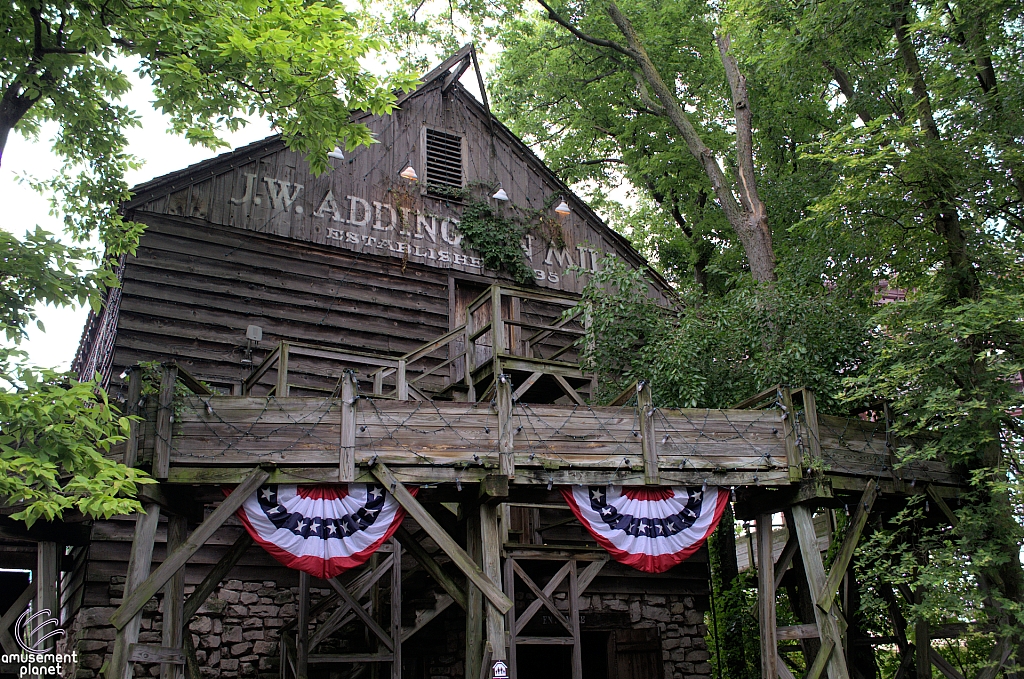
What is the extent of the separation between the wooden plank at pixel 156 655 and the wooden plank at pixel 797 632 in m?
6.00

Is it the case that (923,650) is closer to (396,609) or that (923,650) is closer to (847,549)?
(847,549)

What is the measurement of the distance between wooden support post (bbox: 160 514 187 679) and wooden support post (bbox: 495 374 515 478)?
319 cm

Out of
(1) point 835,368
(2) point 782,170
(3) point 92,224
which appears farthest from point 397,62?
(1) point 835,368

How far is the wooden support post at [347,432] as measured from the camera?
8.55 m

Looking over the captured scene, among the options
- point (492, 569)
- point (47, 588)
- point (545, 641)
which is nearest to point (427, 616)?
point (545, 641)

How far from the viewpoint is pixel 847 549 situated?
31.5 ft

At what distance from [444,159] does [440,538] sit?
8.87 metres

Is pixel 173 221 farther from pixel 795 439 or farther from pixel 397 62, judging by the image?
pixel 397 62

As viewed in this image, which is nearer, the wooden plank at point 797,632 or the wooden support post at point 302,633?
the wooden plank at point 797,632

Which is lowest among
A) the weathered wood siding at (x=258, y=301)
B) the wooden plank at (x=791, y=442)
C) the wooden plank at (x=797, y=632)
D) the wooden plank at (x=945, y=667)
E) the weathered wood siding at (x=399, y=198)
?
the wooden plank at (x=945, y=667)

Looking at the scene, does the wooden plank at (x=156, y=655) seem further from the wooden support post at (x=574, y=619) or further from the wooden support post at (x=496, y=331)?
the wooden support post at (x=574, y=619)

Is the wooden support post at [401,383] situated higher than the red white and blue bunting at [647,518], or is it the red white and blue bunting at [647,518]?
the wooden support post at [401,383]

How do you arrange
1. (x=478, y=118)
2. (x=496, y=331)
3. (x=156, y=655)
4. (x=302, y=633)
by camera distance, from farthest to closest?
1. (x=478, y=118)
2. (x=496, y=331)
3. (x=302, y=633)
4. (x=156, y=655)

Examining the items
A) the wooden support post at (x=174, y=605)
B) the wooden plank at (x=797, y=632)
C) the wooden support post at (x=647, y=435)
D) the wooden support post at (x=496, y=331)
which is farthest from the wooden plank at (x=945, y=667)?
the wooden support post at (x=174, y=605)
